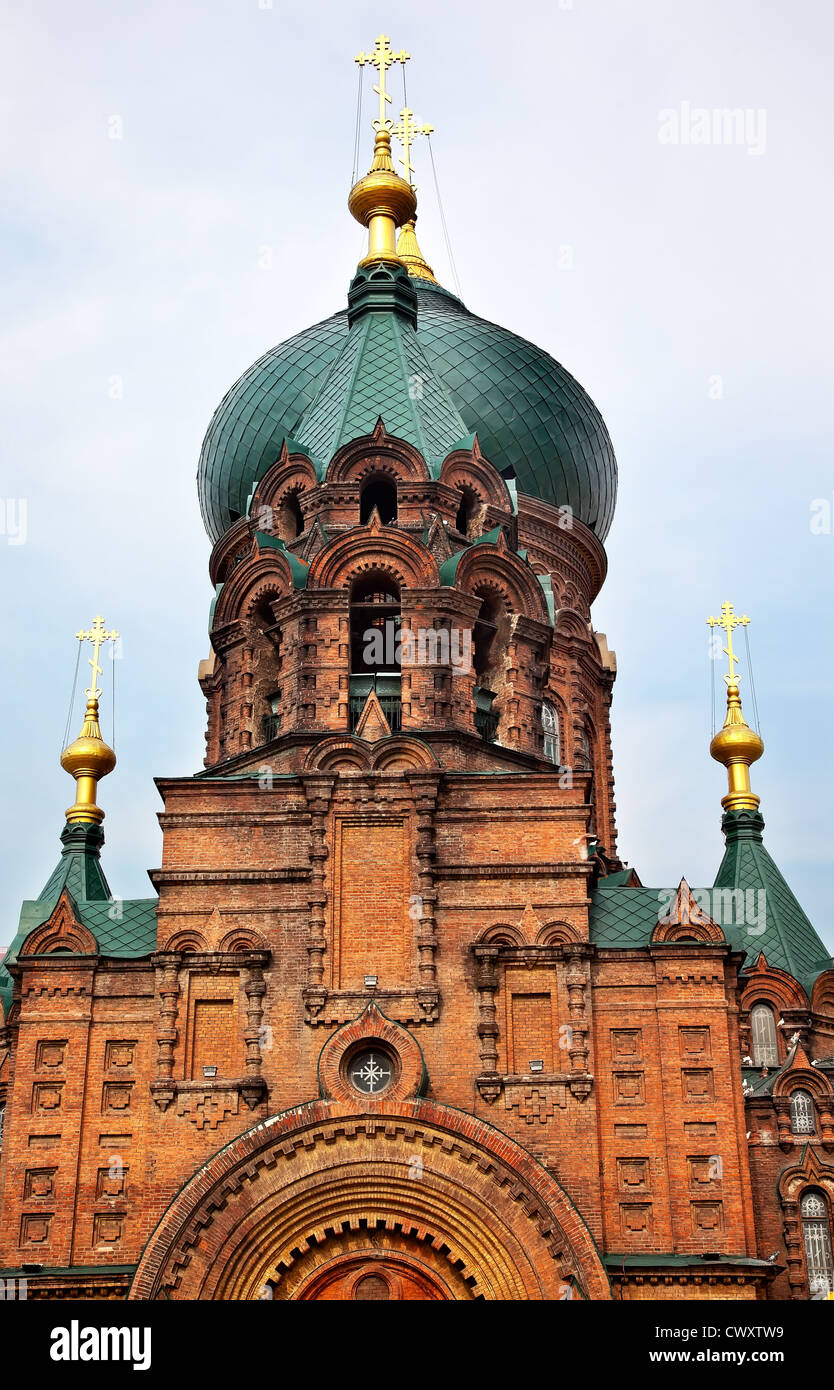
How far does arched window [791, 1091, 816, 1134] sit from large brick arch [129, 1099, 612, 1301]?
5.61 m

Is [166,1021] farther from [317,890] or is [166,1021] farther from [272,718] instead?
[272,718]

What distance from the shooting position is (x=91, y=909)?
1998 centimetres

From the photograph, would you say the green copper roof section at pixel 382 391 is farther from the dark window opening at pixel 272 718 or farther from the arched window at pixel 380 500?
the dark window opening at pixel 272 718

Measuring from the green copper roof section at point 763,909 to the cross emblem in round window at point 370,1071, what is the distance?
8.18 m

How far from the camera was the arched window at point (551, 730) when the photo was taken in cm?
2586

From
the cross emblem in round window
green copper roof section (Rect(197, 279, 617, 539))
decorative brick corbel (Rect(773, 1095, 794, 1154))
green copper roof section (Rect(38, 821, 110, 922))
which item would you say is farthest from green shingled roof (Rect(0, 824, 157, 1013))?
decorative brick corbel (Rect(773, 1095, 794, 1154))

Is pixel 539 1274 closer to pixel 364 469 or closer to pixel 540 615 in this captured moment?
pixel 540 615

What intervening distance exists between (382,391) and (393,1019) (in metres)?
9.42

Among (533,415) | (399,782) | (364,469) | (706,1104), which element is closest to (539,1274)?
(706,1104)

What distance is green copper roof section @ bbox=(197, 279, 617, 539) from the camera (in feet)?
90.0

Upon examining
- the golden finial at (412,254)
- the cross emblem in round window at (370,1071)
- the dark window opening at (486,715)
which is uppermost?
the golden finial at (412,254)

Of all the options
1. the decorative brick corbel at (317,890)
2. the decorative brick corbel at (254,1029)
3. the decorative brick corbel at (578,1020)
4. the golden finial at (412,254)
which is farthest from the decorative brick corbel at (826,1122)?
the golden finial at (412,254)

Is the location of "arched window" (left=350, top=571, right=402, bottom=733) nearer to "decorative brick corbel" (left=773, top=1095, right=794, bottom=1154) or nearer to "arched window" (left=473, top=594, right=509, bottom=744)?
"arched window" (left=473, top=594, right=509, bottom=744)

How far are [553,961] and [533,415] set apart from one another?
38.1ft
